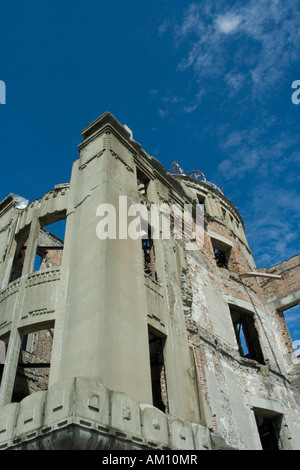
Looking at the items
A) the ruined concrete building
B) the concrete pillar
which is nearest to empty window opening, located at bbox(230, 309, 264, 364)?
the ruined concrete building

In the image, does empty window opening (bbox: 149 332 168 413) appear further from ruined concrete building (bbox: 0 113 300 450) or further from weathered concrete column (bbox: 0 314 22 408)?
weathered concrete column (bbox: 0 314 22 408)

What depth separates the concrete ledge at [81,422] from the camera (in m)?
6.20

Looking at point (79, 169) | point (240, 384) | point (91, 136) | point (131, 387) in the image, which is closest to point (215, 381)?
point (240, 384)

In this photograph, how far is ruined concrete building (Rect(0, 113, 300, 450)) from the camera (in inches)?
272

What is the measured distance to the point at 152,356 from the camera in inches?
457

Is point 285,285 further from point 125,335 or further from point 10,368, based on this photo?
point 10,368

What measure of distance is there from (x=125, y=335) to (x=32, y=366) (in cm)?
359

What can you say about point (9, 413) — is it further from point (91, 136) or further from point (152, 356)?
point (91, 136)

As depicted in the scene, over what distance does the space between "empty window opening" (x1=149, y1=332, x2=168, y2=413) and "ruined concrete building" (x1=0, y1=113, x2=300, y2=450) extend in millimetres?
48

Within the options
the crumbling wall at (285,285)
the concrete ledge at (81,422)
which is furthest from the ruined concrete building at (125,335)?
the crumbling wall at (285,285)

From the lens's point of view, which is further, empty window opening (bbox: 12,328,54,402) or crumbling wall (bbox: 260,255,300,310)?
crumbling wall (bbox: 260,255,300,310)

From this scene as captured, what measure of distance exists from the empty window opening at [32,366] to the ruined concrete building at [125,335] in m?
0.05

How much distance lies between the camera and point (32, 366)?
10438 millimetres

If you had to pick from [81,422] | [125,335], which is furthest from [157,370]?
[81,422]
